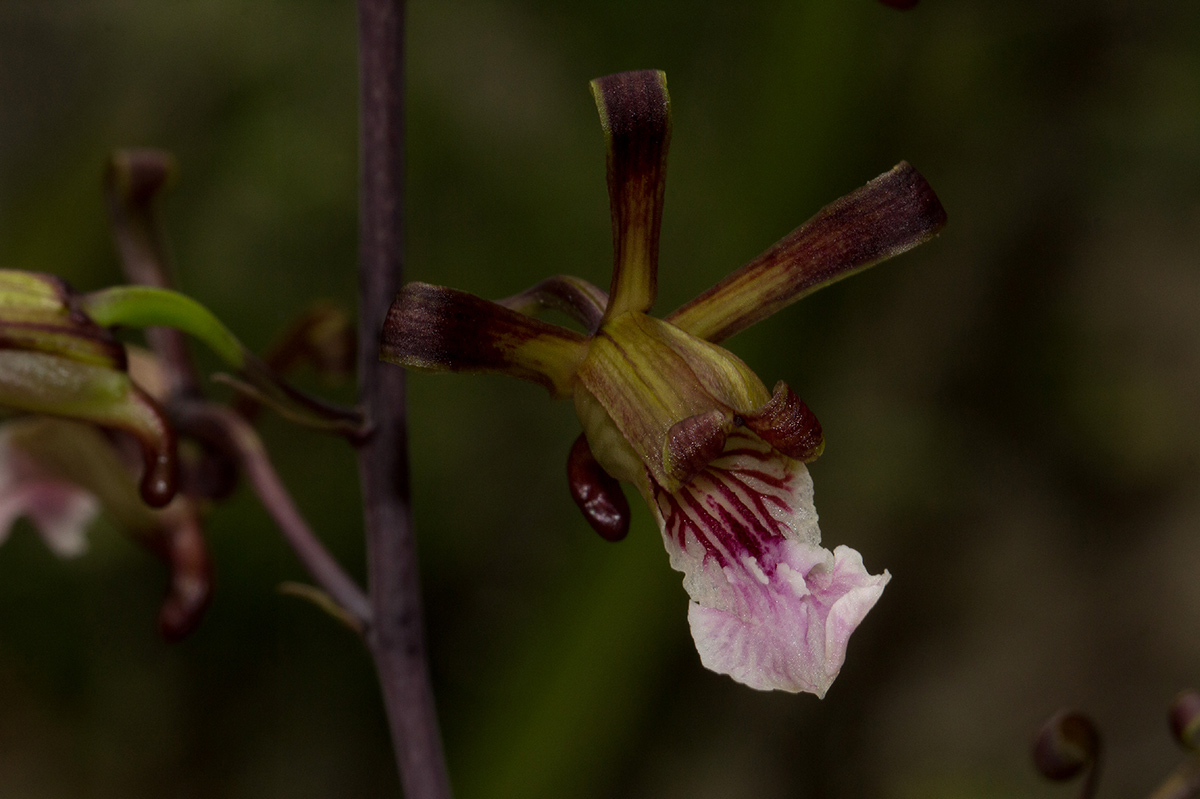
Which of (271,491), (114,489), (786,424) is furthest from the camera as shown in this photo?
(114,489)

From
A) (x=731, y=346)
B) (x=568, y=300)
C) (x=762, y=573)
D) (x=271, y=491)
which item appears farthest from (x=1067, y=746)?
(x=731, y=346)

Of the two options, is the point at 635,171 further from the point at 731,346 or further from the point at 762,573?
the point at 731,346

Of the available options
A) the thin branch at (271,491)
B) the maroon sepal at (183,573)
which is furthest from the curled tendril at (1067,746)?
Result: the maroon sepal at (183,573)

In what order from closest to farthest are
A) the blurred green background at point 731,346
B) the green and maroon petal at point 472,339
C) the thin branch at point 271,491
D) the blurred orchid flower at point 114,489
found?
the green and maroon petal at point 472,339 → the thin branch at point 271,491 → the blurred orchid flower at point 114,489 → the blurred green background at point 731,346

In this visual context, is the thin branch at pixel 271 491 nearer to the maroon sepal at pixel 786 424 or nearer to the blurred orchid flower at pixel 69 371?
the blurred orchid flower at pixel 69 371

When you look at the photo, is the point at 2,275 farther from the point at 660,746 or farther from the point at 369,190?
the point at 660,746

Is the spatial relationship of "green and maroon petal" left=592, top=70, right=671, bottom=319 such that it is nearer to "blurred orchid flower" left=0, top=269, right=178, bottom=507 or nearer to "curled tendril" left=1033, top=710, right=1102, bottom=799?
"blurred orchid flower" left=0, top=269, right=178, bottom=507
